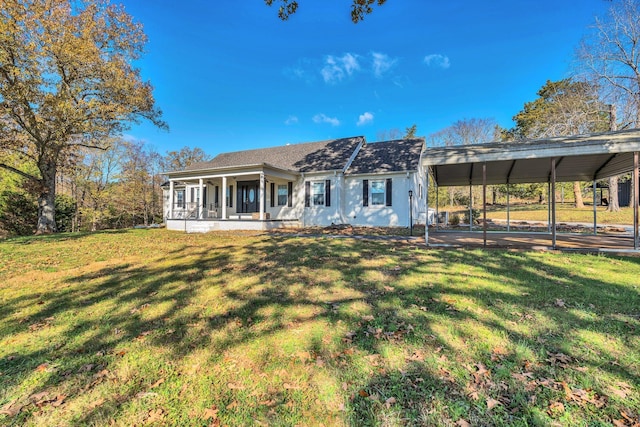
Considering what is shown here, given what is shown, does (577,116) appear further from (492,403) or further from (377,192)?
(492,403)

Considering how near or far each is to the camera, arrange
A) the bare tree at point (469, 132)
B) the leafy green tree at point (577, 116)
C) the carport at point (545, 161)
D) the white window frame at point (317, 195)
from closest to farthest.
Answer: the carport at point (545, 161) < the white window frame at point (317, 195) < the leafy green tree at point (577, 116) < the bare tree at point (469, 132)

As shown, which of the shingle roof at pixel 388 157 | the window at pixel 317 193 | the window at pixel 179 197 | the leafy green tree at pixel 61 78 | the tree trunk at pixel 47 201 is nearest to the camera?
the leafy green tree at pixel 61 78

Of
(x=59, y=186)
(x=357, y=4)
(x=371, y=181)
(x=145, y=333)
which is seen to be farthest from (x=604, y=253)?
(x=59, y=186)

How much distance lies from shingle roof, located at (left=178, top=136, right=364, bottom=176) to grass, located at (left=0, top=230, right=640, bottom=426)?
37.5 ft

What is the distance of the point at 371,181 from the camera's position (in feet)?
52.1

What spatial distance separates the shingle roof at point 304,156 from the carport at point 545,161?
7123 mm

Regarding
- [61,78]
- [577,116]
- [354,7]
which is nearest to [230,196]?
[61,78]

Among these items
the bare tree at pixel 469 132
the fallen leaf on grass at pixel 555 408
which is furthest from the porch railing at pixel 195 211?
the bare tree at pixel 469 132

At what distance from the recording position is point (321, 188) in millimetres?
16688

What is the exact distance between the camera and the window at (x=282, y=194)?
17578 mm

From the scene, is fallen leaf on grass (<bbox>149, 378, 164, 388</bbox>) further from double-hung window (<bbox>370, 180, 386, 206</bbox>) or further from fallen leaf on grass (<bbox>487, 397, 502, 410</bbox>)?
double-hung window (<bbox>370, 180, 386, 206</bbox>)

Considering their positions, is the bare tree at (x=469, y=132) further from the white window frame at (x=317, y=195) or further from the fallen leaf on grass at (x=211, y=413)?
the fallen leaf on grass at (x=211, y=413)

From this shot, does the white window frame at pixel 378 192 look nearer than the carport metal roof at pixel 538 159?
No

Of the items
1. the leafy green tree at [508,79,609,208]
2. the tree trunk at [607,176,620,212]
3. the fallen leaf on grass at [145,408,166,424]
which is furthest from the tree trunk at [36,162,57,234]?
the tree trunk at [607,176,620,212]
